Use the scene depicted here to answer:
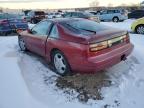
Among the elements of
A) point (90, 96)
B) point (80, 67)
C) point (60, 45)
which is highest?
point (60, 45)

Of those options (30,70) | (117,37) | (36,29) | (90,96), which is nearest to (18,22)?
(36,29)

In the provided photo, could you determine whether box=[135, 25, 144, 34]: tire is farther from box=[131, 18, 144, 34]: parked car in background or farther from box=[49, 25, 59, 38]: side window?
box=[49, 25, 59, 38]: side window

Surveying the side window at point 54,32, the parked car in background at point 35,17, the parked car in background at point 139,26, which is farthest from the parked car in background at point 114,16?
the side window at point 54,32

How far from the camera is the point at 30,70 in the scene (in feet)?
22.2

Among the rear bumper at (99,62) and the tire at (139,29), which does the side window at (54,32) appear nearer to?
the rear bumper at (99,62)

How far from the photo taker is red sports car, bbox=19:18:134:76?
562 cm

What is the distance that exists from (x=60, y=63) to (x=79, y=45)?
37.8 inches

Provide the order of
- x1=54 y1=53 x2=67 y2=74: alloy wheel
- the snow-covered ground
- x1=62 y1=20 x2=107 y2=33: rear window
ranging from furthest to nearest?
x1=62 y1=20 x2=107 y2=33: rear window < x1=54 y1=53 x2=67 y2=74: alloy wheel < the snow-covered ground

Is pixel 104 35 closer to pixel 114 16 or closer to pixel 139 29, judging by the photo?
pixel 139 29

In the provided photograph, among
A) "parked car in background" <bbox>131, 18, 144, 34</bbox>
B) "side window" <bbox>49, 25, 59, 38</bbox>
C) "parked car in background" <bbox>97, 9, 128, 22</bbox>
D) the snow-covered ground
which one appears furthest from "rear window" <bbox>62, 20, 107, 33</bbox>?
"parked car in background" <bbox>97, 9, 128, 22</bbox>

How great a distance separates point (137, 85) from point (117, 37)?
1.30 m

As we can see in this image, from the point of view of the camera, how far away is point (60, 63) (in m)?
6.42

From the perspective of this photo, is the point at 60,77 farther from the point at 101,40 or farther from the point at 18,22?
the point at 18,22

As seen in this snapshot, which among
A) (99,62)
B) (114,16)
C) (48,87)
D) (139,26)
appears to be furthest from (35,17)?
(99,62)
